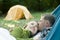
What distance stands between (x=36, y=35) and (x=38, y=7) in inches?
214

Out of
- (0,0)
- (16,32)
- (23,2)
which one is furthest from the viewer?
(23,2)

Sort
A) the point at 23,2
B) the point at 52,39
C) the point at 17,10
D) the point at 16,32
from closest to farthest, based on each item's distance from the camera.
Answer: the point at 52,39 → the point at 16,32 → the point at 17,10 → the point at 23,2

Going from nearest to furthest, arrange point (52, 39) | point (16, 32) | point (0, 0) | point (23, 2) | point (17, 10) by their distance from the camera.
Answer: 1. point (52, 39)
2. point (16, 32)
3. point (17, 10)
4. point (0, 0)
5. point (23, 2)

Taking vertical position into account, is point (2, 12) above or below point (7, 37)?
below

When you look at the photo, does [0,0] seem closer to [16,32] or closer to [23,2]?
[23,2]

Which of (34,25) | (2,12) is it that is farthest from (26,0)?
(34,25)

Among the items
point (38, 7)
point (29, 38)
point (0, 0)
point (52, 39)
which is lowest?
point (38, 7)

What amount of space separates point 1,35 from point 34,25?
3.26 feet

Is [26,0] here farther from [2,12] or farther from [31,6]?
[2,12]

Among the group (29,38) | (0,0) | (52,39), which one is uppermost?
(52,39)

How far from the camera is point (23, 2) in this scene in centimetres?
891

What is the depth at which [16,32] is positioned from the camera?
384cm

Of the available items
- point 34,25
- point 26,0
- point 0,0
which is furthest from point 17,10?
point 34,25

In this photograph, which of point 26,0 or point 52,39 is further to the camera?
point 26,0
